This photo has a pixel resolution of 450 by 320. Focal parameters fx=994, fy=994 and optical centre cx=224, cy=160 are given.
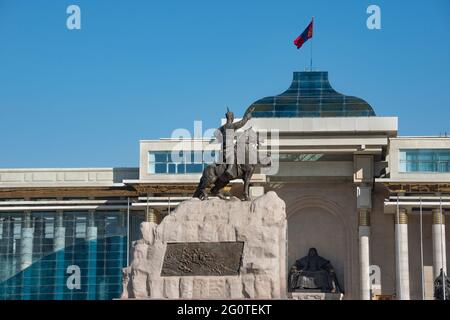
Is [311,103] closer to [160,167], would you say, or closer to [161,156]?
[161,156]

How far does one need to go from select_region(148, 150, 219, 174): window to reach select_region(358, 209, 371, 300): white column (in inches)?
272

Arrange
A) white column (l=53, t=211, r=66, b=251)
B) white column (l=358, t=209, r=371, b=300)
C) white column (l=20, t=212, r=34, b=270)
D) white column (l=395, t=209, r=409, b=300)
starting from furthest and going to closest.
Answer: white column (l=20, t=212, r=34, b=270) → white column (l=53, t=211, r=66, b=251) → white column (l=358, t=209, r=371, b=300) → white column (l=395, t=209, r=409, b=300)

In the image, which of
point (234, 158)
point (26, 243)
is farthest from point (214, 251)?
point (26, 243)

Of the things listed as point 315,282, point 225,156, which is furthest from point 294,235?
point 225,156

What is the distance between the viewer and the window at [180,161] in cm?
4269

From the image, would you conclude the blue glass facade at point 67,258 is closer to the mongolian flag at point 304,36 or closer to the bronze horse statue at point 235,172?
the mongolian flag at point 304,36

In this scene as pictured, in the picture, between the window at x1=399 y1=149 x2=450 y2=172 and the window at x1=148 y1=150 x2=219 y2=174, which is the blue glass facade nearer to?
the window at x1=148 y1=150 x2=219 y2=174

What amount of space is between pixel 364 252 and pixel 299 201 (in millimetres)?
3942

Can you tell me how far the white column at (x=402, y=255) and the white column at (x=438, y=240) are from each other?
115cm

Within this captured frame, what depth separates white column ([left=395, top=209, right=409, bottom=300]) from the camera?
4119 centimetres

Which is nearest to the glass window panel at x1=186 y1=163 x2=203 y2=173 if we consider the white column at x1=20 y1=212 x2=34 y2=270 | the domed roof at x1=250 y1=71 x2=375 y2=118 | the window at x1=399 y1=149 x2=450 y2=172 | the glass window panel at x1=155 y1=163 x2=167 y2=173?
the glass window panel at x1=155 y1=163 x2=167 y2=173

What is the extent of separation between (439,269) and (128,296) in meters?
20.7

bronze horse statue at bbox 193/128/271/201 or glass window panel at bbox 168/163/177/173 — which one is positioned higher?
glass window panel at bbox 168/163/177/173

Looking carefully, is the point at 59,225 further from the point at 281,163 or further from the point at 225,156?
the point at 225,156
